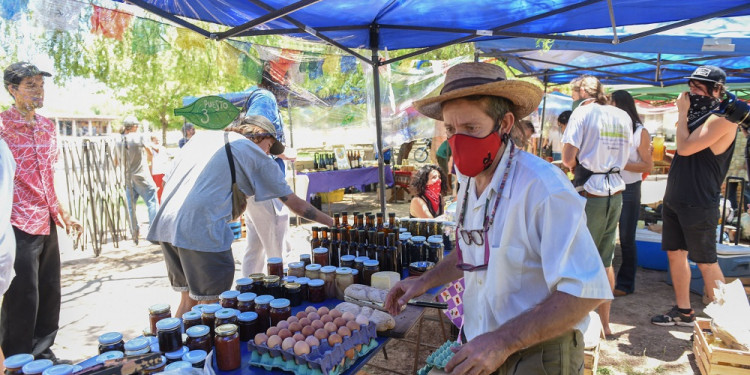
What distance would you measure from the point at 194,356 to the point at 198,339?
5.4 inches

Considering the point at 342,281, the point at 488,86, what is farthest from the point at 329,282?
the point at 488,86

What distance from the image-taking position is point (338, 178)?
919 centimetres

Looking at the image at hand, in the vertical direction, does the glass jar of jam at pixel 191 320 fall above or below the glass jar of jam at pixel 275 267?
below

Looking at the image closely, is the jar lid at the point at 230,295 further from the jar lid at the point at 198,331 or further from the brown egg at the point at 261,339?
the brown egg at the point at 261,339

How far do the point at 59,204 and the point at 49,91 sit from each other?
78 centimetres

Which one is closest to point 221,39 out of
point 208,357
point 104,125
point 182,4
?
point 182,4

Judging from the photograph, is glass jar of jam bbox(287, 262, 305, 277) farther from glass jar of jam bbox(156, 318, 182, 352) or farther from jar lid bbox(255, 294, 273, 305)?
glass jar of jam bbox(156, 318, 182, 352)

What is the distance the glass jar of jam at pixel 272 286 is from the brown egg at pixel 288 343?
628 millimetres

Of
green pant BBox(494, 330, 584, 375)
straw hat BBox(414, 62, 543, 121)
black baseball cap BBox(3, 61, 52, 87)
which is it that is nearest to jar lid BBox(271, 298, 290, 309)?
green pant BBox(494, 330, 584, 375)

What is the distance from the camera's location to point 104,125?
35281mm

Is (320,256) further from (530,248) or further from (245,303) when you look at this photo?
(530,248)

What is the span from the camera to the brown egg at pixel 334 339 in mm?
1824

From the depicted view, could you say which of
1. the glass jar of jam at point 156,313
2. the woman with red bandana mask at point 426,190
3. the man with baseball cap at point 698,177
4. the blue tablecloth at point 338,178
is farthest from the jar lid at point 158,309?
the blue tablecloth at point 338,178

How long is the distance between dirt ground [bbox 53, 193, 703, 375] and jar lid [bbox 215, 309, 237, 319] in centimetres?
157
